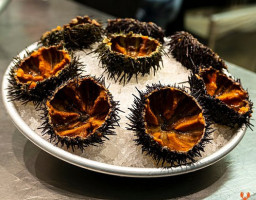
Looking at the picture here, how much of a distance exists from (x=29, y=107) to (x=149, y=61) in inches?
20.1

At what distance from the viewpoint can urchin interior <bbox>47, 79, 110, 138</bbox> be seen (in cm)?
131

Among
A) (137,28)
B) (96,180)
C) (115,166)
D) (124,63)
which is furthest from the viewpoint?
(137,28)

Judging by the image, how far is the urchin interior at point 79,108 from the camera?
4.29 ft

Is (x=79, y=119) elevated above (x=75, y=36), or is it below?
below

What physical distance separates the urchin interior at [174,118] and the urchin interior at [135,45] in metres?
0.39

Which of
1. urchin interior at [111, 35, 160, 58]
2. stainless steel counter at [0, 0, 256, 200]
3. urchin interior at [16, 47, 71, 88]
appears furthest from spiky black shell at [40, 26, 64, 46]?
stainless steel counter at [0, 0, 256, 200]

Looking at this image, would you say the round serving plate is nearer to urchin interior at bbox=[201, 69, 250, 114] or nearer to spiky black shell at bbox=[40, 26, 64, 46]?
urchin interior at bbox=[201, 69, 250, 114]

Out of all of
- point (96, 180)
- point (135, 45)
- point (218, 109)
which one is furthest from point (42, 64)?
point (218, 109)

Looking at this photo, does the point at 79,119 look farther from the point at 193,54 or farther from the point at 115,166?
the point at 193,54

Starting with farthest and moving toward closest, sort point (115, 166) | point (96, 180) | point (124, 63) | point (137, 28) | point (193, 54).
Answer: point (137, 28) < point (193, 54) < point (124, 63) < point (96, 180) < point (115, 166)

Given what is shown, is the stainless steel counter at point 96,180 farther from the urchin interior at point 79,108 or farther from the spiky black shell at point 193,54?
the spiky black shell at point 193,54

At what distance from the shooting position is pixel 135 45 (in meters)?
1.73

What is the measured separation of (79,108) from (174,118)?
13.8 inches

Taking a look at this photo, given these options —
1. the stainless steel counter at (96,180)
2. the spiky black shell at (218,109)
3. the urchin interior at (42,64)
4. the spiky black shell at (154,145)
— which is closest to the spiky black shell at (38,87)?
the urchin interior at (42,64)
